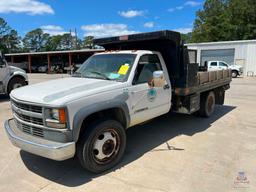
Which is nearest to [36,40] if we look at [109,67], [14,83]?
[14,83]

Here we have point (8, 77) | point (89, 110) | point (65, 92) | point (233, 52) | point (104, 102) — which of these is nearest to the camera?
point (89, 110)

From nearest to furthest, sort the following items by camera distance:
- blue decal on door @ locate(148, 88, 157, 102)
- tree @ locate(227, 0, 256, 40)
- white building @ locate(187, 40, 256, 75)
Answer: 1. blue decal on door @ locate(148, 88, 157, 102)
2. white building @ locate(187, 40, 256, 75)
3. tree @ locate(227, 0, 256, 40)

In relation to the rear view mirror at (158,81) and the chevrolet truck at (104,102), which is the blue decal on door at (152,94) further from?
the rear view mirror at (158,81)

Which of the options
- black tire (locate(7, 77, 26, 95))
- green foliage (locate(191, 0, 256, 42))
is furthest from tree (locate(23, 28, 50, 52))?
black tire (locate(7, 77, 26, 95))

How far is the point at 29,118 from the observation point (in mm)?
3674

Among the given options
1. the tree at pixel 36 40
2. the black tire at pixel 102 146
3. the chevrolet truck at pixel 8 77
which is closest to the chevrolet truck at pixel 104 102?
the black tire at pixel 102 146

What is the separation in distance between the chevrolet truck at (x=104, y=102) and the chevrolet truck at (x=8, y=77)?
22.4 ft

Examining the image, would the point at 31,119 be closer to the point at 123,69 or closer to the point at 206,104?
the point at 123,69

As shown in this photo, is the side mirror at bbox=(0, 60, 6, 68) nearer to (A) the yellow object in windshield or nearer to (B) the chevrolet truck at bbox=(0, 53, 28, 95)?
(B) the chevrolet truck at bbox=(0, 53, 28, 95)

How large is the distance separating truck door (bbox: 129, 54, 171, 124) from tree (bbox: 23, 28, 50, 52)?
4260 inches

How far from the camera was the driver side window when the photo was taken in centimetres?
449

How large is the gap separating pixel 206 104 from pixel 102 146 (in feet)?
13.3

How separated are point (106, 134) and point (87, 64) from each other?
1948 millimetres

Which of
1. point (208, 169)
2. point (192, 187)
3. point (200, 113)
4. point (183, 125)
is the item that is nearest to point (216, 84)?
point (200, 113)
